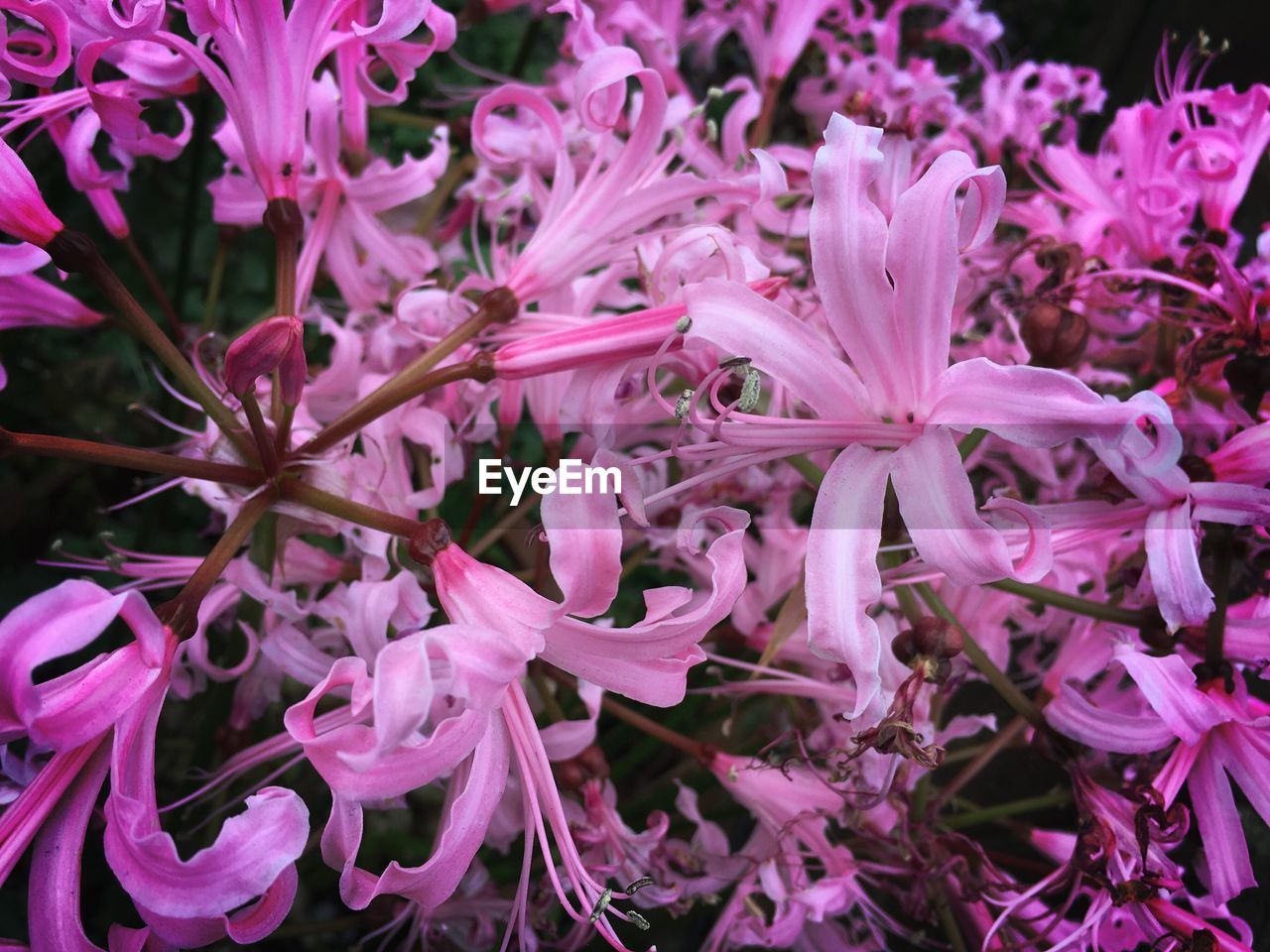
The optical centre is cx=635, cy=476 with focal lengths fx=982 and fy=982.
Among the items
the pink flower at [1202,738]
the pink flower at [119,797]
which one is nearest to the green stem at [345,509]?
the pink flower at [119,797]

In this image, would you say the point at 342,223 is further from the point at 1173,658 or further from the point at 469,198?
the point at 1173,658

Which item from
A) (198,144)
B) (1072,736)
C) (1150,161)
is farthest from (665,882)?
(198,144)

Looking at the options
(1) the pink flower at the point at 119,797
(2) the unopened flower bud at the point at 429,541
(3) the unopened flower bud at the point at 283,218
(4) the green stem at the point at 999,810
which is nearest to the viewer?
(1) the pink flower at the point at 119,797

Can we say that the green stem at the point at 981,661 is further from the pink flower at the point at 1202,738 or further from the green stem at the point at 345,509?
the green stem at the point at 345,509

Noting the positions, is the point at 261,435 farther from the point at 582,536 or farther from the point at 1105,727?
the point at 1105,727

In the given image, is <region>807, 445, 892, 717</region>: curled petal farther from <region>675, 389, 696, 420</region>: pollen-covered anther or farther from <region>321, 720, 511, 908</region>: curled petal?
<region>321, 720, 511, 908</region>: curled petal

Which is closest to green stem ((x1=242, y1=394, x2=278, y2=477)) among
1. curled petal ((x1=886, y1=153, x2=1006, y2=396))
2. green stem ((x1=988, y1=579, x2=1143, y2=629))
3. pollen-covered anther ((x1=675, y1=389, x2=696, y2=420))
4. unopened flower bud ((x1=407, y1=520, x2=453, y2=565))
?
unopened flower bud ((x1=407, y1=520, x2=453, y2=565))

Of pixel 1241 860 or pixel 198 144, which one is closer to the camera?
pixel 1241 860
